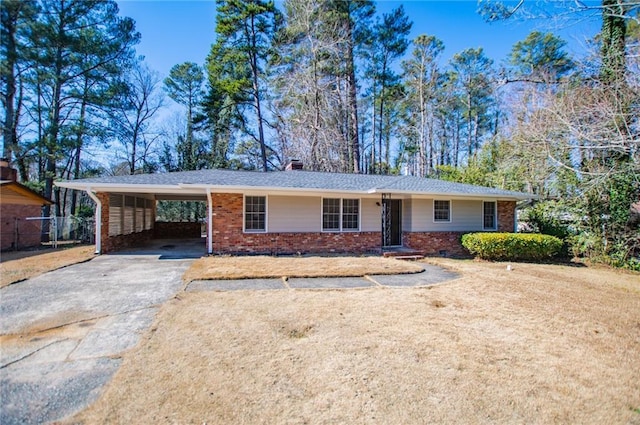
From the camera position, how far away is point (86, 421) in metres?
2.16

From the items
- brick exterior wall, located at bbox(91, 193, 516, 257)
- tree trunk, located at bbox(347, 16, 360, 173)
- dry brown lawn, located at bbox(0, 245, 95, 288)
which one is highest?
tree trunk, located at bbox(347, 16, 360, 173)

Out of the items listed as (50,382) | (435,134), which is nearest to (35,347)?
(50,382)

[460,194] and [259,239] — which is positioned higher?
[460,194]

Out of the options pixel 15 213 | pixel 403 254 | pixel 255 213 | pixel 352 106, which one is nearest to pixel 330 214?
pixel 255 213

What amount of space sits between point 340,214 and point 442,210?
13.4 feet

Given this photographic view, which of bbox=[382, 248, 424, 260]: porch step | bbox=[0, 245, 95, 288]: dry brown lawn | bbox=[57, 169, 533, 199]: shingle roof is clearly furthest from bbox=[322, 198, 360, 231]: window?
bbox=[0, 245, 95, 288]: dry brown lawn

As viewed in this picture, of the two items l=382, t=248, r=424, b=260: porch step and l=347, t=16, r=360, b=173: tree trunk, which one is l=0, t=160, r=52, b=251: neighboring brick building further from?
l=347, t=16, r=360, b=173: tree trunk

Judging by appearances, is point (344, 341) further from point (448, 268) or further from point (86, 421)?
point (448, 268)

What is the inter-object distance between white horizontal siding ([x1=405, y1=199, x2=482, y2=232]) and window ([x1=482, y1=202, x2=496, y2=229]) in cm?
29

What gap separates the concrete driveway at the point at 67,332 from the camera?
8.12 ft

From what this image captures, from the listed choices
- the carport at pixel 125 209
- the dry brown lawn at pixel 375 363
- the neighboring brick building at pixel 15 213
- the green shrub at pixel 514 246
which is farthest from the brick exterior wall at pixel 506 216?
the neighboring brick building at pixel 15 213

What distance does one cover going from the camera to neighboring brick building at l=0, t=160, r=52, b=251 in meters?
11.0

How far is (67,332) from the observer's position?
3695mm

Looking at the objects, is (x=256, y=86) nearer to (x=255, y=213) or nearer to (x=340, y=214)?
(x=255, y=213)
